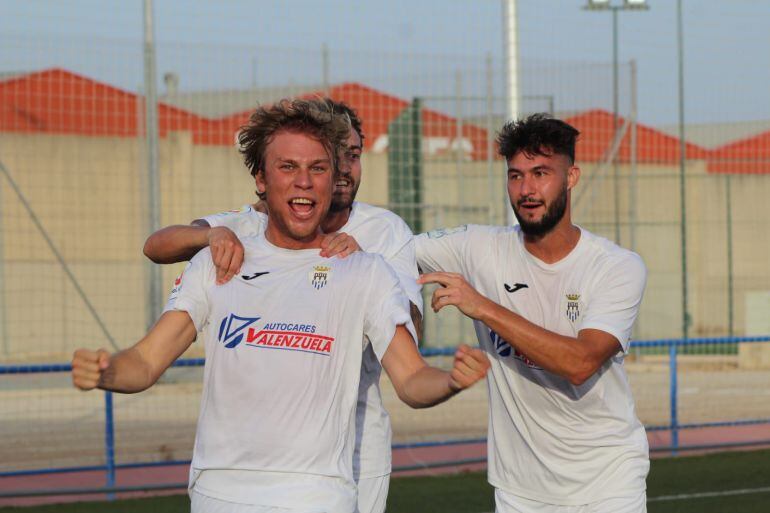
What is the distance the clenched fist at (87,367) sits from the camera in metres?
3.60

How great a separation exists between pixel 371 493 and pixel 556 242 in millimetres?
1294

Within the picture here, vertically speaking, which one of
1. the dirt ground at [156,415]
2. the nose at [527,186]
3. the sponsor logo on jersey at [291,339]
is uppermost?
the nose at [527,186]

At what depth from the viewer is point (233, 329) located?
12.6 feet

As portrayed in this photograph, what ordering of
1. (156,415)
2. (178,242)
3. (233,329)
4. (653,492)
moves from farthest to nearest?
(156,415), (653,492), (178,242), (233,329)

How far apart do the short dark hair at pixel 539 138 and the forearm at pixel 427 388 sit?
5.65ft

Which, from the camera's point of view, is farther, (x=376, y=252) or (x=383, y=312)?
(x=376, y=252)

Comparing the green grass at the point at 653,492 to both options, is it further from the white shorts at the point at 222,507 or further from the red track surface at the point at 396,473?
the white shorts at the point at 222,507

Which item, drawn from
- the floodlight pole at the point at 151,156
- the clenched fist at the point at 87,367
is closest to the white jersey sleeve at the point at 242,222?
the clenched fist at the point at 87,367

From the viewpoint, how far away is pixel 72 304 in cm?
1572

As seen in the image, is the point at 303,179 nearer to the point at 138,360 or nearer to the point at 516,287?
the point at 138,360

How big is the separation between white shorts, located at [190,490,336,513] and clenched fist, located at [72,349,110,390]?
19.5 inches

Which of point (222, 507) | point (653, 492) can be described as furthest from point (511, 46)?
point (222, 507)

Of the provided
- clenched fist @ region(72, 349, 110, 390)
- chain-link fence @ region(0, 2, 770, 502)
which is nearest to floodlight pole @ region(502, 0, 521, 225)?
chain-link fence @ region(0, 2, 770, 502)

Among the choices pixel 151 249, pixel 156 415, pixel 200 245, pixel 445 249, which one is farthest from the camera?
pixel 156 415
